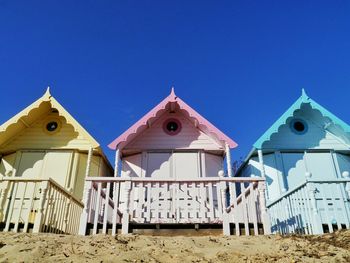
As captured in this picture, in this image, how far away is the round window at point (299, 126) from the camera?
11.6 meters

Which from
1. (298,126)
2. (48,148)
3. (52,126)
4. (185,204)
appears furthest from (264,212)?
(52,126)

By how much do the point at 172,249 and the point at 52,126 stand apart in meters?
8.66

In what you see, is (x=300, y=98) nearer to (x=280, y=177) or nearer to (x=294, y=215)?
(x=280, y=177)

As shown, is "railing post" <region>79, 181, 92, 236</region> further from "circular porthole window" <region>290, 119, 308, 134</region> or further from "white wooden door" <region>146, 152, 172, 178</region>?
"circular porthole window" <region>290, 119, 308, 134</region>

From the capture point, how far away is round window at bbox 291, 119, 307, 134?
458 inches

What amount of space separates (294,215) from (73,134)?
8.06m

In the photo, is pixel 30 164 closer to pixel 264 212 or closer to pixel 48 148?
pixel 48 148

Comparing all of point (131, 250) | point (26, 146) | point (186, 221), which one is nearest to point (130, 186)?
point (186, 221)

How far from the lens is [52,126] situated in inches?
475

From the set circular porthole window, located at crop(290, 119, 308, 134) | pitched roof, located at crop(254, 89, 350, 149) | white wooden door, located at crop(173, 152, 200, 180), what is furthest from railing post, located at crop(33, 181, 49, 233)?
circular porthole window, located at crop(290, 119, 308, 134)

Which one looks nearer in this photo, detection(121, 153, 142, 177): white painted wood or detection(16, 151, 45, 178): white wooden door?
detection(121, 153, 142, 177): white painted wood

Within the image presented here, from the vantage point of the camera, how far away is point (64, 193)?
7762mm

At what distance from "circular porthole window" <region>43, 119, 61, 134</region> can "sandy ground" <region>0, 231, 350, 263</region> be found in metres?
6.69

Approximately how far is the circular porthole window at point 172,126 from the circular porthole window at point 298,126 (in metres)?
4.11
